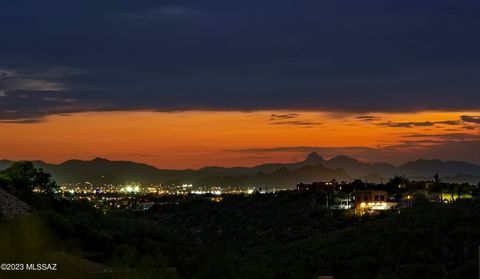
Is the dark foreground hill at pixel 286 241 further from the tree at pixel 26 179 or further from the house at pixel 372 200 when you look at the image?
the house at pixel 372 200

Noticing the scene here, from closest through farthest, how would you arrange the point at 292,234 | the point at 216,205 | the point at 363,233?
the point at 363,233
the point at 292,234
the point at 216,205

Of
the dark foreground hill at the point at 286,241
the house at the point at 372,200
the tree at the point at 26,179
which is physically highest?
the tree at the point at 26,179

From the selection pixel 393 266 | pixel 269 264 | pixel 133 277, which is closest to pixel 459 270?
pixel 393 266

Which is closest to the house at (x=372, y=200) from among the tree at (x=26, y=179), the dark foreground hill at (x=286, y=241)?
the dark foreground hill at (x=286, y=241)

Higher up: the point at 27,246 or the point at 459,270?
the point at 27,246

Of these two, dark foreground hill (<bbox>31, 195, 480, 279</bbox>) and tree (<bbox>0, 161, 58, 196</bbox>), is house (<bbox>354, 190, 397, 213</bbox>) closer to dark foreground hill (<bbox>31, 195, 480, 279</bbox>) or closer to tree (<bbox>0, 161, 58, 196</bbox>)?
dark foreground hill (<bbox>31, 195, 480, 279</bbox>)

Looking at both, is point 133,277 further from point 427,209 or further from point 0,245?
point 427,209

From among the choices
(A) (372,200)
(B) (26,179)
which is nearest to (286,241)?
(A) (372,200)

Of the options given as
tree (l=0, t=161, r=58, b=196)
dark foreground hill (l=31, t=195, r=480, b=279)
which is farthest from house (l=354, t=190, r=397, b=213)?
tree (l=0, t=161, r=58, b=196)

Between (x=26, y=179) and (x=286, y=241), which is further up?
(x=26, y=179)

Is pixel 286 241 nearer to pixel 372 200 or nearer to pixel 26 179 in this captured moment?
pixel 372 200

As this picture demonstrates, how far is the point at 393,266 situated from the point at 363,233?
12.5 metres

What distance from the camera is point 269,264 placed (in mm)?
47938

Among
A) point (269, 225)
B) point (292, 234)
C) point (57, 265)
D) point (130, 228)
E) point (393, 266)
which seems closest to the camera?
point (57, 265)
